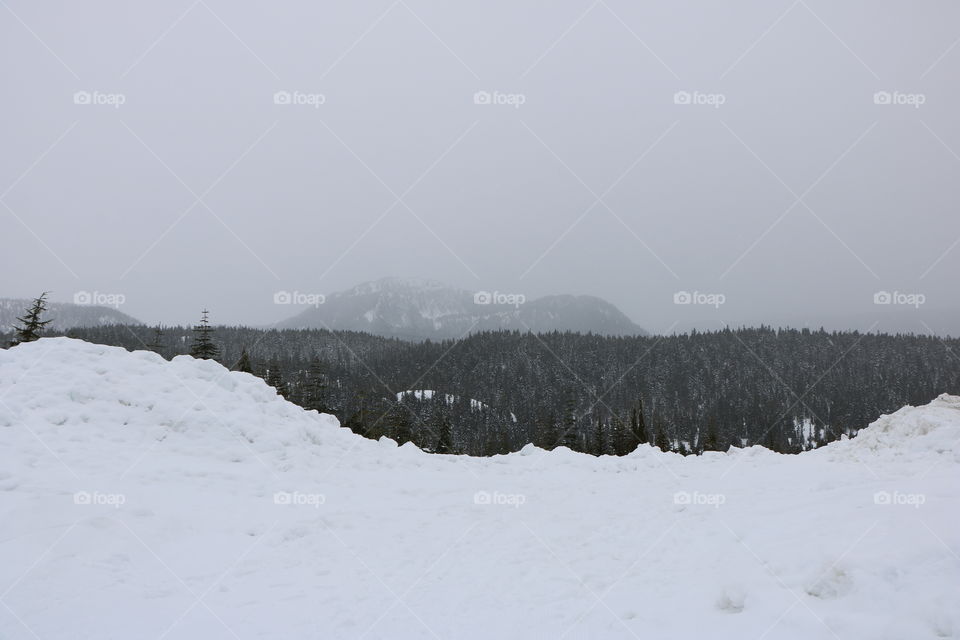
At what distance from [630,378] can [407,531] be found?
528ft

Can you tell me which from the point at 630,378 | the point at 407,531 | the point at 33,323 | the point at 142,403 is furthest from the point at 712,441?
the point at 630,378

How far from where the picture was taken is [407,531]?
919 centimetres

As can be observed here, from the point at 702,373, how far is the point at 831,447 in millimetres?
159629

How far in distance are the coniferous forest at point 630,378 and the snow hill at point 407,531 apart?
8238 cm

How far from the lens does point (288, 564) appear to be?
7512 millimetres

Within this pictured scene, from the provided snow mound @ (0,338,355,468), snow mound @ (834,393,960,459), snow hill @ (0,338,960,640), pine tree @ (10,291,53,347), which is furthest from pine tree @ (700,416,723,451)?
pine tree @ (10,291,53,347)

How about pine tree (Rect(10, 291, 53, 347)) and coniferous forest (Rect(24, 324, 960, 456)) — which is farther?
coniferous forest (Rect(24, 324, 960, 456))

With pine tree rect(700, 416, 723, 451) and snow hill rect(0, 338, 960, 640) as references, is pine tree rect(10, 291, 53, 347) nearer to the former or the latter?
snow hill rect(0, 338, 960, 640)

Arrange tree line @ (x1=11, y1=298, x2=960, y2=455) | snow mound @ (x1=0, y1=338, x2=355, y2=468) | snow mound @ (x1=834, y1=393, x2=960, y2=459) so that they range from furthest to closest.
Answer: tree line @ (x1=11, y1=298, x2=960, y2=455), snow mound @ (x1=834, y1=393, x2=960, y2=459), snow mound @ (x1=0, y1=338, x2=355, y2=468)

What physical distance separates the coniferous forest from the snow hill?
82381 mm

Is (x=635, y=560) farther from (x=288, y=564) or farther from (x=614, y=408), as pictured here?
(x=614, y=408)

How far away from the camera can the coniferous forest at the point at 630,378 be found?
407 feet

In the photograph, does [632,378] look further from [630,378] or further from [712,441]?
[712,441]

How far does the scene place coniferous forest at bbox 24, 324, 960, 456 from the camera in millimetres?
124000
